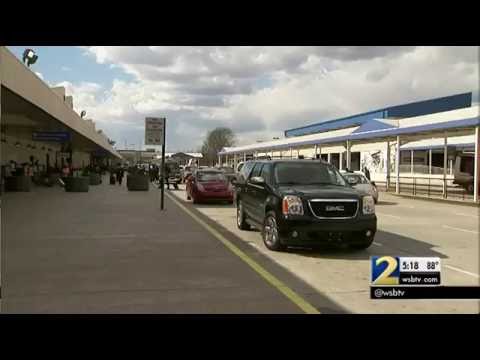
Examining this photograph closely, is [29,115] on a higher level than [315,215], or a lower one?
higher

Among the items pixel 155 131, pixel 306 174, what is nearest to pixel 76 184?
pixel 155 131

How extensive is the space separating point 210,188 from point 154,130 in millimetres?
4046

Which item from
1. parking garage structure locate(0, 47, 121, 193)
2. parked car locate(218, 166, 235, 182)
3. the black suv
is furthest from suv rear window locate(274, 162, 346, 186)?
parked car locate(218, 166, 235, 182)

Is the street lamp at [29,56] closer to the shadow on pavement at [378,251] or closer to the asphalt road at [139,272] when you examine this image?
the asphalt road at [139,272]

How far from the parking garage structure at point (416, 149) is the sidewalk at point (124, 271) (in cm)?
658

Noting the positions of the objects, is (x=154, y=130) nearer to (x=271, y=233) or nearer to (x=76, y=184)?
(x=271, y=233)

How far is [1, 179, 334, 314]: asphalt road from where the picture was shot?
Answer: 5.99 m

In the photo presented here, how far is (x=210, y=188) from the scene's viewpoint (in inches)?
794

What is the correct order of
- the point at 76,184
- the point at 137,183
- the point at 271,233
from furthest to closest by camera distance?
the point at 137,183
the point at 76,184
the point at 271,233

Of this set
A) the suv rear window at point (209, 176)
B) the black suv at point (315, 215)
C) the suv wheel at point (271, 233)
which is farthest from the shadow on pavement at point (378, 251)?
the suv rear window at point (209, 176)

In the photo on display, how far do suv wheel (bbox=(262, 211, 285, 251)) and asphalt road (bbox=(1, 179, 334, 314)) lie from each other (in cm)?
40
